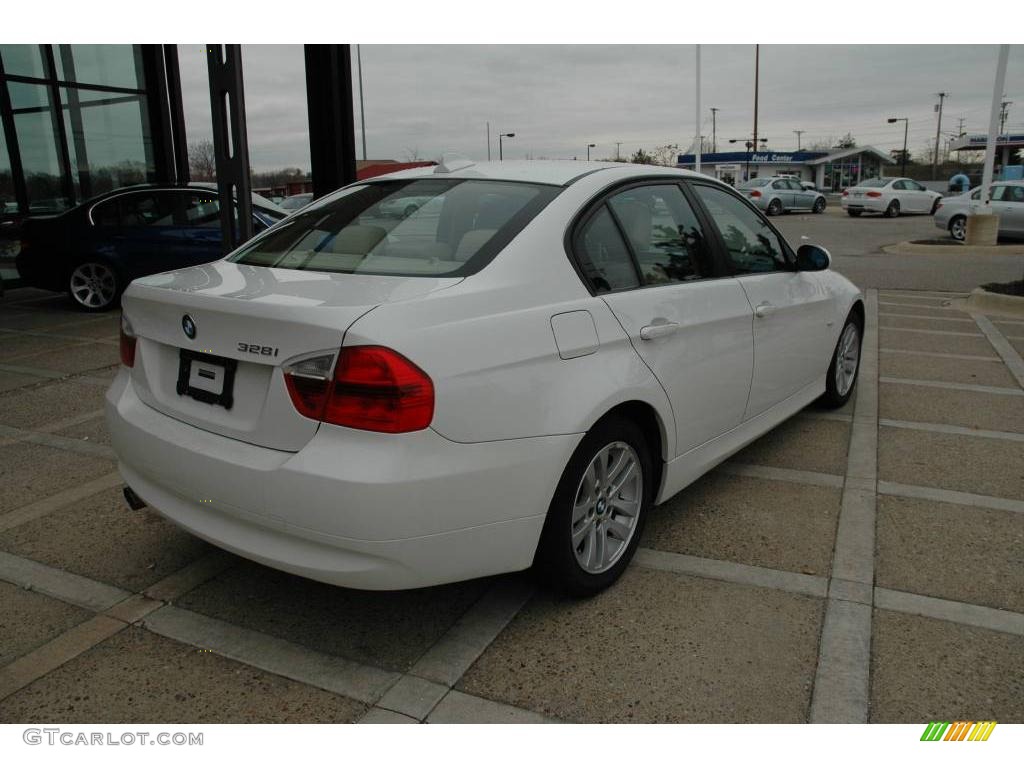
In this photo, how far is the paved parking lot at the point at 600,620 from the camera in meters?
2.57

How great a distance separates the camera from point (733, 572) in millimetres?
3400

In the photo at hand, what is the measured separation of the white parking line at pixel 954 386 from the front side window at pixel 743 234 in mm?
2532

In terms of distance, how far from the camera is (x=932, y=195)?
31938mm

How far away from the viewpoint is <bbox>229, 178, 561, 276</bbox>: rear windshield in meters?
2.98

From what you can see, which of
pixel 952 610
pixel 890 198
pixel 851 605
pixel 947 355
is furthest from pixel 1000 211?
pixel 851 605

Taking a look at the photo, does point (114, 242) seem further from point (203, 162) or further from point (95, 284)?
point (203, 162)

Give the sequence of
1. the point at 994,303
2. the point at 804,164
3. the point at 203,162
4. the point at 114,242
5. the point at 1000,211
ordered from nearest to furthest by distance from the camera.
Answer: the point at 114,242 < the point at 994,303 < the point at 1000,211 < the point at 203,162 < the point at 804,164

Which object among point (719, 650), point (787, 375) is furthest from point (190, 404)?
point (787, 375)

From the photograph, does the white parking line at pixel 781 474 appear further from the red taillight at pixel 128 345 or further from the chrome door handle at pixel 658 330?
the red taillight at pixel 128 345

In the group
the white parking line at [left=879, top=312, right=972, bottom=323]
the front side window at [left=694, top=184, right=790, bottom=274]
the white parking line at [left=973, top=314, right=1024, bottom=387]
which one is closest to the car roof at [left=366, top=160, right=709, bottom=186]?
the front side window at [left=694, top=184, right=790, bottom=274]

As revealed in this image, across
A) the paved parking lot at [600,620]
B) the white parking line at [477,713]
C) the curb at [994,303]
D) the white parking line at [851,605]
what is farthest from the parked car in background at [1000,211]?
the white parking line at [477,713]

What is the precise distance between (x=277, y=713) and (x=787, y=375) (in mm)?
3078

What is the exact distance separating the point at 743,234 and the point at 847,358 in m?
1.84

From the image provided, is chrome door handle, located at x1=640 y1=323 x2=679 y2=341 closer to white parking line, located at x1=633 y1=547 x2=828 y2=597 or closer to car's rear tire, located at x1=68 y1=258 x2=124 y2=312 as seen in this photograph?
white parking line, located at x1=633 y1=547 x2=828 y2=597
